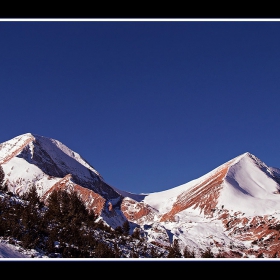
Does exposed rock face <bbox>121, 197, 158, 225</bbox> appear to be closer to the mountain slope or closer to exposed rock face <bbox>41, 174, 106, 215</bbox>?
the mountain slope

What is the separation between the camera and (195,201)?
3691 inches

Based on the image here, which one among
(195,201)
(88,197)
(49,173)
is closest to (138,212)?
(49,173)

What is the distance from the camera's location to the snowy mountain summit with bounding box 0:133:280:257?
47.9 metres

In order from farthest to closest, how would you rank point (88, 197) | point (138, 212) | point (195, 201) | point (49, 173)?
point (138, 212) → point (49, 173) → point (195, 201) → point (88, 197)

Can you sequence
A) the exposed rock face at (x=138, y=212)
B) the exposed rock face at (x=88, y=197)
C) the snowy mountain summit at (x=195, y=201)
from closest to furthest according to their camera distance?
the snowy mountain summit at (x=195, y=201) < the exposed rock face at (x=88, y=197) < the exposed rock face at (x=138, y=212)

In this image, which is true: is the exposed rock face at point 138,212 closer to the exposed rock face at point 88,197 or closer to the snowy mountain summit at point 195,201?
the snowy mountain summit at point 195,201

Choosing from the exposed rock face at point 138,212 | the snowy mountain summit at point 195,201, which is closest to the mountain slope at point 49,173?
the snowy mountain summit at point 195,201

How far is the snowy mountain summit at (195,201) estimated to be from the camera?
47.9 m

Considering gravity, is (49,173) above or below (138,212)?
above

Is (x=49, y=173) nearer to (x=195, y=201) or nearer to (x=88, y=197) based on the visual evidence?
(x=88, y=197)

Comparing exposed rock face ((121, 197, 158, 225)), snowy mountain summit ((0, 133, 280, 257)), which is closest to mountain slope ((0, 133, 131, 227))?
snowy mountain summit ((0, 133, 280, 257))
